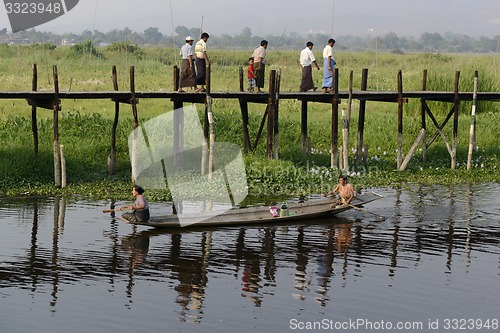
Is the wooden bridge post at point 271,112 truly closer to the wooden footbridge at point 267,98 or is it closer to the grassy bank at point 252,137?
the wooden footbridge at point 267,98

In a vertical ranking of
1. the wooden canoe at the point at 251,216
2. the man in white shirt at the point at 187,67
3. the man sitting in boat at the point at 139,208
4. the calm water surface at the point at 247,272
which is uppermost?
the man in white shirt at the point at 187,67

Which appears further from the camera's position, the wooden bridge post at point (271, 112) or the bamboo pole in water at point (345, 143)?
the bamboo pole in water at point (345, 143)

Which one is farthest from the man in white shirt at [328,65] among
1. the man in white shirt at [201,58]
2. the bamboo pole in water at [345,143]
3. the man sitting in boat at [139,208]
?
the man sitting in boat at [139,208]

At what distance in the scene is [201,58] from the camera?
24.9 metres

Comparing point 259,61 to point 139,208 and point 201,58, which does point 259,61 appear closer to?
point 201,58

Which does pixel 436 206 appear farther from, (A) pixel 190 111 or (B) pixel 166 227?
(A) pixel 190 111

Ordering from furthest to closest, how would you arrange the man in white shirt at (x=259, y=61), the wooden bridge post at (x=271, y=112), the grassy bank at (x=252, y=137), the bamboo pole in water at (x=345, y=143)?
the bamboo pole in water at (x=345, y=143)
the man in white shirt at (x=259, y=61)
the wooden bridge post at (x=271, y=112)
the grassy bank at (x=252, y=137)

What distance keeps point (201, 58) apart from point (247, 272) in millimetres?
9008

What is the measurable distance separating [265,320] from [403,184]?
12.7m

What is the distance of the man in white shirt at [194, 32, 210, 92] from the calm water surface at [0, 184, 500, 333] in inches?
172

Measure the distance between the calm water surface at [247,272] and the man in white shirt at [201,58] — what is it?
4357mm

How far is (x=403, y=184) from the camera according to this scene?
2641cm

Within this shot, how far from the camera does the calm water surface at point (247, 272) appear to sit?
48.1ft

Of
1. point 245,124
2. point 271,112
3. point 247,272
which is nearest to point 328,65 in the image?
point 271,112
